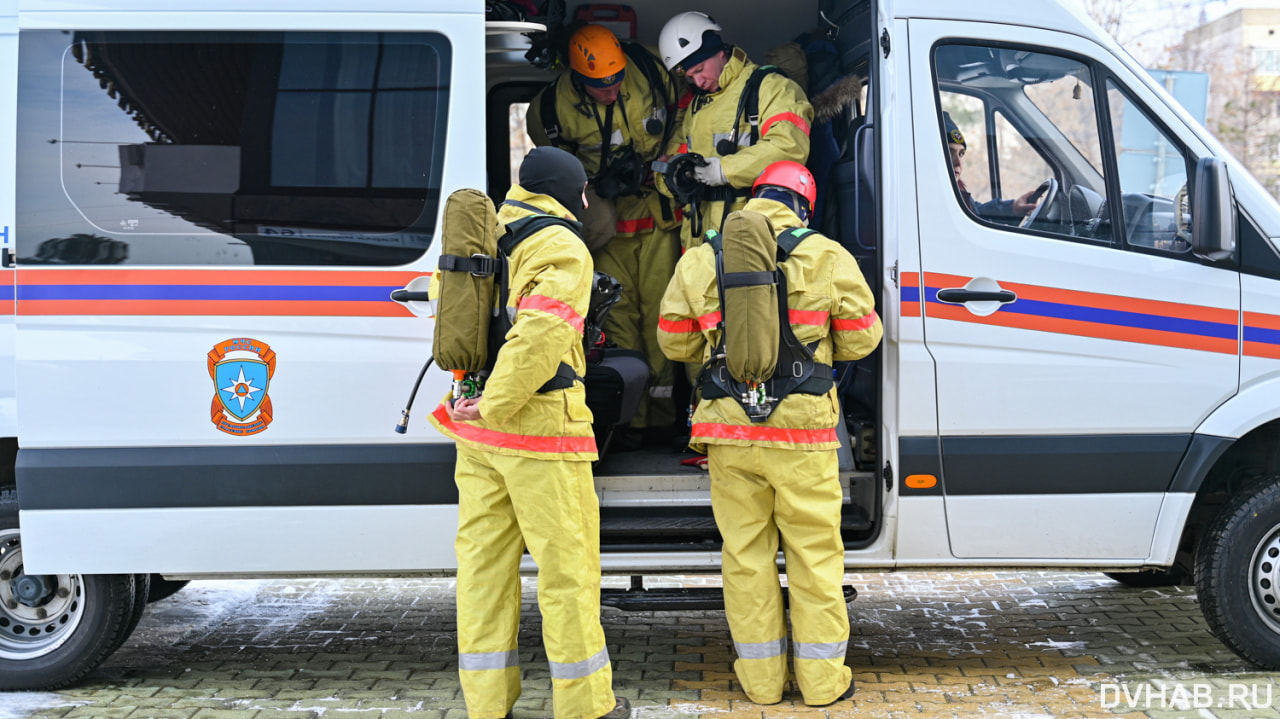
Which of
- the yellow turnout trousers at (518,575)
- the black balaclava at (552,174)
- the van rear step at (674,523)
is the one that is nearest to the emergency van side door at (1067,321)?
the van rear step at (674,523)

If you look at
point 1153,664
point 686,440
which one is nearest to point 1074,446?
point 1153,664

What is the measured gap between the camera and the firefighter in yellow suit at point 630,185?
5.06 metres

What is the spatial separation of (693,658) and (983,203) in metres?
2.10

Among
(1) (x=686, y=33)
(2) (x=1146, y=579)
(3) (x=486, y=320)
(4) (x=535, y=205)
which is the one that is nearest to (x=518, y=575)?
(3) (x=486, y=320)

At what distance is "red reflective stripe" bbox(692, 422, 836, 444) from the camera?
3.70m

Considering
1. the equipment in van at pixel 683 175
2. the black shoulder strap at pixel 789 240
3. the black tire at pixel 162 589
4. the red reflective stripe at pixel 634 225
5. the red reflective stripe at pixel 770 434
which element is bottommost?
the black tire at pixel 162 589

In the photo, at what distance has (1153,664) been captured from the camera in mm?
4348

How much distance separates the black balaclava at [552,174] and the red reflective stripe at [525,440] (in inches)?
30.5

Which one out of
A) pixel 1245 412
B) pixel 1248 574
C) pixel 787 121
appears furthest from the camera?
pixel 787 121

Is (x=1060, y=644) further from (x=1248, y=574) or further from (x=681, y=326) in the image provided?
(x=681, y=326)

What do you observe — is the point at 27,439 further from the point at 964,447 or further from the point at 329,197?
the point at 964,447

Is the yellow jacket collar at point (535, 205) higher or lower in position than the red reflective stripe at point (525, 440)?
higher

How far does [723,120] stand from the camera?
15.8ft

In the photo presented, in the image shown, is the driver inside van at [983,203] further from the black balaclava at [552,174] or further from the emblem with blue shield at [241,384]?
the emblem with blue shield at [241,384]
